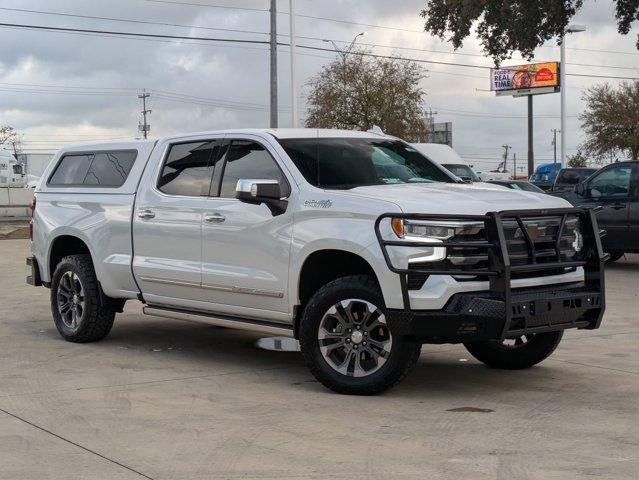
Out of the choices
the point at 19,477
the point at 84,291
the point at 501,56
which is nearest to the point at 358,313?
the point at 19,477

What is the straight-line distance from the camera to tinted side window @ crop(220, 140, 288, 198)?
316 inches

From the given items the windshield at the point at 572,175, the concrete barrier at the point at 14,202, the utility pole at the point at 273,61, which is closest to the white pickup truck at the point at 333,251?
the windshield at the point at 572,175

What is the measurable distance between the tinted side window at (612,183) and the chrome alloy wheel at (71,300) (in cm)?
1024

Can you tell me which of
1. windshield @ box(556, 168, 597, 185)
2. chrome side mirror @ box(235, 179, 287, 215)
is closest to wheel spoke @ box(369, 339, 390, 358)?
chrome side mirror @ box(235, 179, 287, 215)

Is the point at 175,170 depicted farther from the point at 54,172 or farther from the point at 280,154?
the point at 54,172

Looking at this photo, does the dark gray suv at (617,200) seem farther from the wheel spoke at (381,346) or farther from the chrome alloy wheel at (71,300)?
the wheel spoke at (381,346)

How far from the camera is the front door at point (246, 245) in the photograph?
25.1 feet

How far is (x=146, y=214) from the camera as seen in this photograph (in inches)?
346

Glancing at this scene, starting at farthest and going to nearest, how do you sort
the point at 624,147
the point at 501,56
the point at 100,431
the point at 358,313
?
the point at 624,147 → the point at 501,56 → the point at 358,313 → the point at 100,431

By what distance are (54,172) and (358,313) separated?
4438 millimetres

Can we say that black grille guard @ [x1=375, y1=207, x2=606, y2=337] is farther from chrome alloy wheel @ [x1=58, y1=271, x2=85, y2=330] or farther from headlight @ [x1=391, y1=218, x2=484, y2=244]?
chrome alloy wheel @ [x1=58, y1=271, x2=85, y2=330]

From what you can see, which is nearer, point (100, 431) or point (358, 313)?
point (100, 431)

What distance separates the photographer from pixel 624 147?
68.9 m

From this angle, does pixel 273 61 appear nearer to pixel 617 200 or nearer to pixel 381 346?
pixel 617 200
